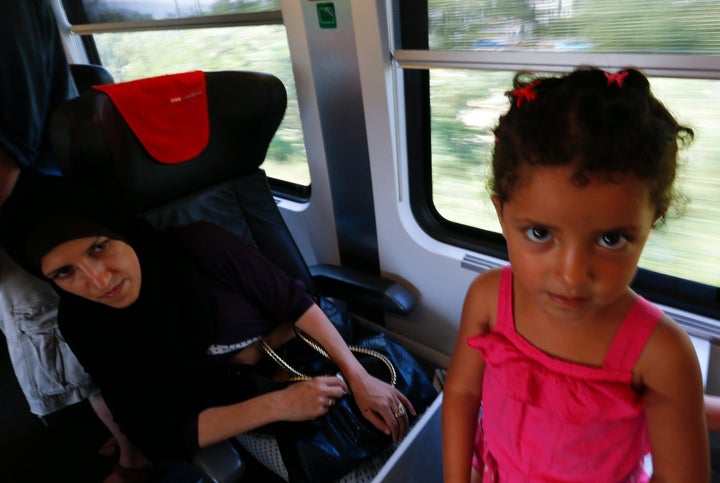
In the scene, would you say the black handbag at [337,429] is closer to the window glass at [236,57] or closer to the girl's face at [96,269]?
the girl's face at [96,269]

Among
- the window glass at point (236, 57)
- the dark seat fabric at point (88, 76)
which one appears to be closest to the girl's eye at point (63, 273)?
the window glass at point (236, 57)

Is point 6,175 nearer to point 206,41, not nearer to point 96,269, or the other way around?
point 96,269

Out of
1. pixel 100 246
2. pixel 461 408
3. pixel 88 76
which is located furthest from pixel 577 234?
pixel 88 76

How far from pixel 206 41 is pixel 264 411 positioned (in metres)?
1.73

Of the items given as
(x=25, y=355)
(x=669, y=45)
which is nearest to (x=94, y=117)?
(x=25, y=355)

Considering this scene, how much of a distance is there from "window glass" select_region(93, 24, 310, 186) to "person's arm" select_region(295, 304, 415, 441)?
0.93 m

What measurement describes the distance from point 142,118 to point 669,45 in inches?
54.9

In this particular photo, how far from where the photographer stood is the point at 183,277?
1.33 m

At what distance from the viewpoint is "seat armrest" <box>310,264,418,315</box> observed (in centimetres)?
172

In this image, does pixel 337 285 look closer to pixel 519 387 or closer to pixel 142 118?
pixel 142 118

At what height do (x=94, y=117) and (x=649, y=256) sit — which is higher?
(x=94, y=117)

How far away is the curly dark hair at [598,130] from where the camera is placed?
2.00ft

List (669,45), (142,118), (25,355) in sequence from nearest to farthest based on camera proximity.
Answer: (669,45)
(142,118)
(25,355)

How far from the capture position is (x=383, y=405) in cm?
133
